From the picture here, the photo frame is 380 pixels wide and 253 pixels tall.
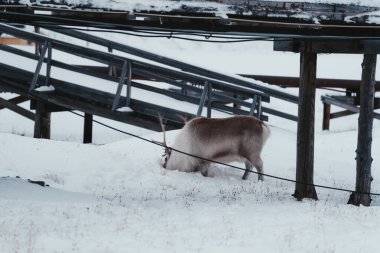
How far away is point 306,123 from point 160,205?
2570mm

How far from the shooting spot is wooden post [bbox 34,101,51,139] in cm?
1451

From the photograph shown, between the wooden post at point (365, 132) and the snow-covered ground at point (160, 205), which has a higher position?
the wooden post at point (365, 132)

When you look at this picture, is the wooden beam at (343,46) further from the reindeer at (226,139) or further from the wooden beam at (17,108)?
the wooden beam at (17,108)

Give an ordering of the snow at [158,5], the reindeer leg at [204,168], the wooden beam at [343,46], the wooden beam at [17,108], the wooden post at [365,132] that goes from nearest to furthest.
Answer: the snow at [158,5] < the wooden beam at [343,46] < the wooden post at [365,132] < the reindeer leg at [204,168] < the wooden beam at [17,108]

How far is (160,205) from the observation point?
963 cm

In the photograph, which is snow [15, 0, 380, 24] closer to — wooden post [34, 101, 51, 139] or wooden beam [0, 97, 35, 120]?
wooden post [34, 101, 51, 139]

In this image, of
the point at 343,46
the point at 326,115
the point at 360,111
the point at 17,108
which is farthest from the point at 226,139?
the point at 326,115

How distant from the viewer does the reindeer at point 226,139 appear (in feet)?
39.7

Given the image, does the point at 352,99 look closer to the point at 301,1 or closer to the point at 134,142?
the point at 134,142

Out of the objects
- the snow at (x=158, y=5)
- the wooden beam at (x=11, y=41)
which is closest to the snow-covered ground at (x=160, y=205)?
the snow at (x=158, y=5)

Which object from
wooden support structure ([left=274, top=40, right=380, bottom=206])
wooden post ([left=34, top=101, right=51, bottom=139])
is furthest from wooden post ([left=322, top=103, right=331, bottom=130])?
wooden support structure ([left=274, top=40, right=380, bottom=206])

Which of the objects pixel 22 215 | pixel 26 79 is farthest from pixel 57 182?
pixel 26 79

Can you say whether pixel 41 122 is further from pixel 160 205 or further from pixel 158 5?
pixel 158 5

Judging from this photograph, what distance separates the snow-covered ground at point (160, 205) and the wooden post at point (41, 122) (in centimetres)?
125
